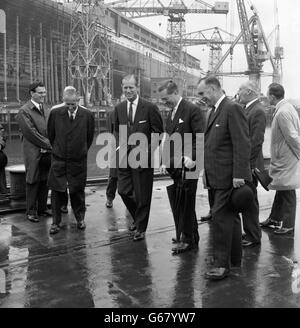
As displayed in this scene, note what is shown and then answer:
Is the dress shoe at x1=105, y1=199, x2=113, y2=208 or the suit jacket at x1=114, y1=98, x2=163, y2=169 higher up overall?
the suit jacket at x1=114, y1=98, x2=163, y2=169

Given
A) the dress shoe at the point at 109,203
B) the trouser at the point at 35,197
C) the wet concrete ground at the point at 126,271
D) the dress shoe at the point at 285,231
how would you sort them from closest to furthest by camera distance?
the wet concrete ground at the point at 126,271, the dress shoe at the point at 285,231, the trouser at the point at 35,197, the dress shoe at the point at 109,203

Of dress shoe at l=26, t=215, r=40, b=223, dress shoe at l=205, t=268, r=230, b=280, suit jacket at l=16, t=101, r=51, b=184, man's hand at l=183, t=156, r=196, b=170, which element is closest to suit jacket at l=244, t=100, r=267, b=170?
man's hand at l=183, t=156, r=196, b=170

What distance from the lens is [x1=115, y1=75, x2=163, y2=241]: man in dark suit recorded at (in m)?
5.37

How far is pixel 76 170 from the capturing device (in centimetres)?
584

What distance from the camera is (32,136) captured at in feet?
20.4

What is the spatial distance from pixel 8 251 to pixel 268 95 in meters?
3.60

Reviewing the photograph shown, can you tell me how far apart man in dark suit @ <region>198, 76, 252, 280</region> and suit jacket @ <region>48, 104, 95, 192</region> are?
2176 millimetres

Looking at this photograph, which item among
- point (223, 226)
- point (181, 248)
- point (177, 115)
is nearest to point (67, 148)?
point (177, 115)

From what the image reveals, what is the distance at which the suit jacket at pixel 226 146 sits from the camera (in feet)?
12.8

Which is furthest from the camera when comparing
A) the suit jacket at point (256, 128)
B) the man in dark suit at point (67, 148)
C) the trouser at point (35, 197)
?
the trouser at point (35, 197)

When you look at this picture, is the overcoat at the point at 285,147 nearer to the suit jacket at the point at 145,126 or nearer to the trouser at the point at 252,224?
the trouser at the point at 252,224

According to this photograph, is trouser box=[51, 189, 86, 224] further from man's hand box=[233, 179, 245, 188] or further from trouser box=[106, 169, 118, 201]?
man's hand box=[233, 179, 245, 188]

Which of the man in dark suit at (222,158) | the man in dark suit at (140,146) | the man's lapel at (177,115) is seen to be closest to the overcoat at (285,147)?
the man's lapel at (177,115)
